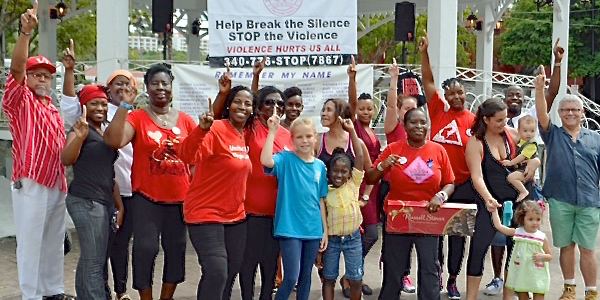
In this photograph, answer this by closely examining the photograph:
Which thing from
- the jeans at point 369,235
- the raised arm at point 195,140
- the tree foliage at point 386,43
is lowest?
the jeans at point 369,235

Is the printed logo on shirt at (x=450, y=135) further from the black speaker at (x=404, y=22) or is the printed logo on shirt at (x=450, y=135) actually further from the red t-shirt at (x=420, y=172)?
the black speaker at (x=404, y=22)

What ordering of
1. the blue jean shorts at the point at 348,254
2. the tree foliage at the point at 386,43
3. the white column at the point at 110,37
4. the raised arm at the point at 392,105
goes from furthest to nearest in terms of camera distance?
the tree foliage at the point at 386,43
the white column at the point at 110,37
the raised arm at the point at 392,105
the blue jean shorts at the point at 348,254

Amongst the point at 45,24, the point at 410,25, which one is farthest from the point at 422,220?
the point at 45,24

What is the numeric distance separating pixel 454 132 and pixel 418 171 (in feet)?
3.11

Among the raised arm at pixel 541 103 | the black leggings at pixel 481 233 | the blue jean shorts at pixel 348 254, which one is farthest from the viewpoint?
the raised arm at pixel 541 103

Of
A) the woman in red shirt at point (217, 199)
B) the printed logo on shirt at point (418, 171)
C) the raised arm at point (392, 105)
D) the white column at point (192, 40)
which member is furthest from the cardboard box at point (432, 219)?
the white column at point (192, 40)

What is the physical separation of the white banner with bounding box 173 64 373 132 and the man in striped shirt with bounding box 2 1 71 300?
2887 millimetres

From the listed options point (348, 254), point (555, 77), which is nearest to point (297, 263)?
point (348, 254)

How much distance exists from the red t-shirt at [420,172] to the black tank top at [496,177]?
49cm

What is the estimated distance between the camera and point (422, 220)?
5.38 metres

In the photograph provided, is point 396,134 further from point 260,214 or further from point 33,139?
point 33,139

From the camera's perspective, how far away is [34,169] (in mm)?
5316

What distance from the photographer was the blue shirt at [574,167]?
627cm

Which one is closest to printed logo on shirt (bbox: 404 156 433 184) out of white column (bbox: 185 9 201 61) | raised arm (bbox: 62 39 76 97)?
raised arm (bbox: 62 39 76 97)
